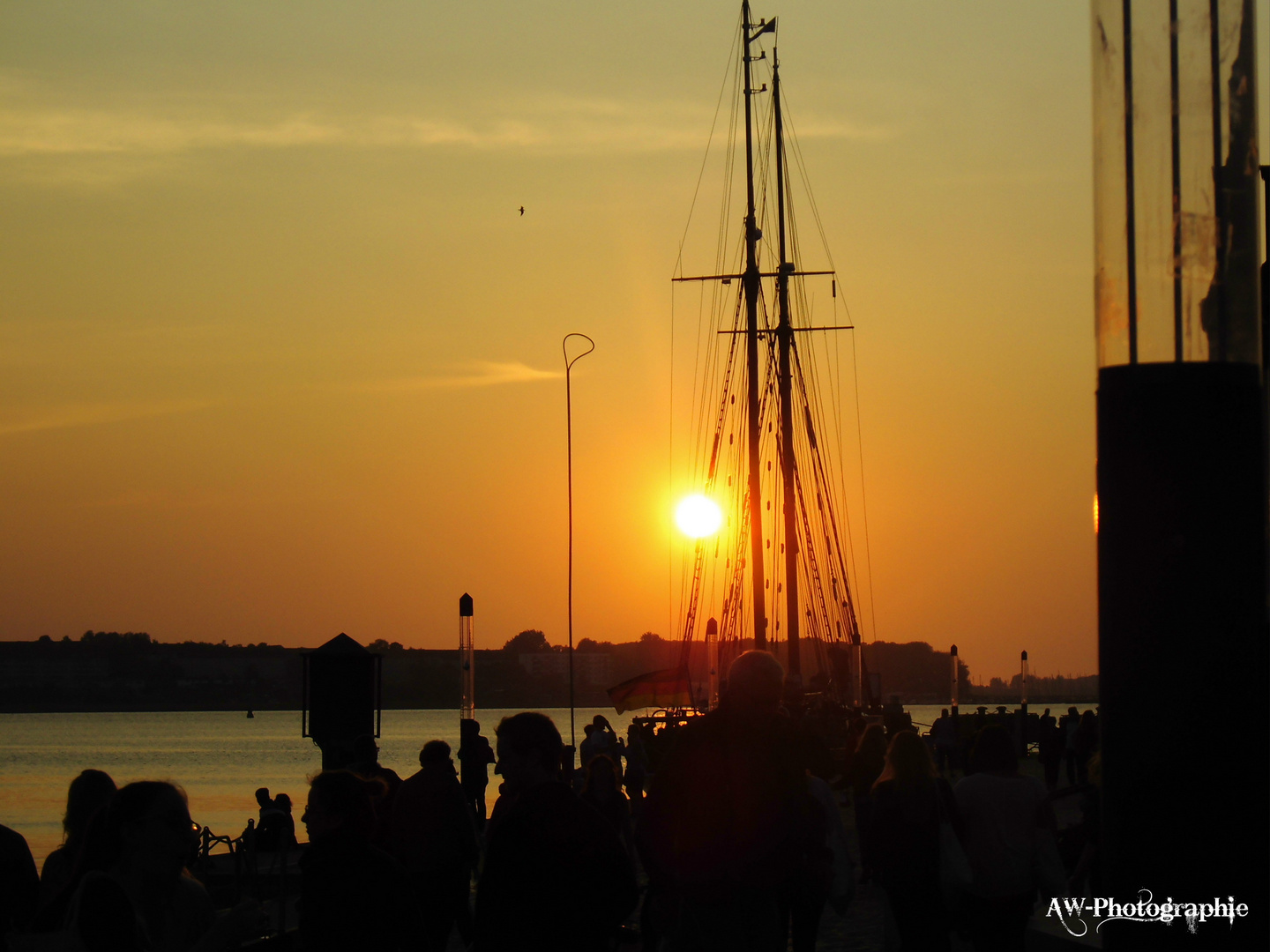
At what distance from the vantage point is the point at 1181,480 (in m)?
3.65

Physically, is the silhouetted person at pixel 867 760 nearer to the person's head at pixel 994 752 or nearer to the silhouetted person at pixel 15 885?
the person's head at pixel 994 752

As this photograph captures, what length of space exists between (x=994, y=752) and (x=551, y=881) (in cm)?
379

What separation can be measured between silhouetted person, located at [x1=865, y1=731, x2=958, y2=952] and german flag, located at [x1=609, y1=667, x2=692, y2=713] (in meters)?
40.6

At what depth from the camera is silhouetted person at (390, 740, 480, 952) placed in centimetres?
946

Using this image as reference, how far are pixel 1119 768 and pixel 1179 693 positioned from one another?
0.78ft

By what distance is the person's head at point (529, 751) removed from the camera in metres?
5.38

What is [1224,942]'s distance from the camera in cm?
352

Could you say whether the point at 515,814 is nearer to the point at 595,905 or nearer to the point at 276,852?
the point at 595,905

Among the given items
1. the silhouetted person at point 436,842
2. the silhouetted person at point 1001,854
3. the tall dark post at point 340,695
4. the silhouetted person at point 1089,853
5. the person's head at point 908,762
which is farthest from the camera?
the tall dark post at point 340,695

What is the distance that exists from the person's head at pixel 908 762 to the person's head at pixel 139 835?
168 inches

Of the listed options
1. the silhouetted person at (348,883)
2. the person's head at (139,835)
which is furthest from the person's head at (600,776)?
the person's head at (139,835)

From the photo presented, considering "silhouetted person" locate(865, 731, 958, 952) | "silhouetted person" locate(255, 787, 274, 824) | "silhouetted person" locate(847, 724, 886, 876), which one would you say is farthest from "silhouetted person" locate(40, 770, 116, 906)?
"silhouetted person" locate(255, 787, 274, 824)

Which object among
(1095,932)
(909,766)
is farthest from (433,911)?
(1095,932)

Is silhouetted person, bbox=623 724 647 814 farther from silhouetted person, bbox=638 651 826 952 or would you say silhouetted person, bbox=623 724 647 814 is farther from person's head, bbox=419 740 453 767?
silhouetted person, bbox=638 651 826 952
